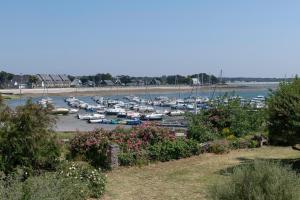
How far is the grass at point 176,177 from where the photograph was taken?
1170 cm

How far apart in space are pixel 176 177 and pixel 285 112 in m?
3.56

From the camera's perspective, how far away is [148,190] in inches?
476

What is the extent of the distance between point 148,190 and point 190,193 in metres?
1.01

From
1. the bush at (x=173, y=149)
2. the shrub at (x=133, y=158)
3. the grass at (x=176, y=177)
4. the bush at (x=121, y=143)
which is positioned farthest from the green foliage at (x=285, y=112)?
the shrub at (x=133, y=158)

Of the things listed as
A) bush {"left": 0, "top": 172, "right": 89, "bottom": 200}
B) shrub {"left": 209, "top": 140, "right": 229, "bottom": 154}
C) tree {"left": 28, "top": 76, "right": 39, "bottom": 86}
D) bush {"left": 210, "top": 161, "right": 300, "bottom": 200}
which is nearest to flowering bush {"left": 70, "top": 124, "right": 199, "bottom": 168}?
shrub {"left": 209, "top": 140, "right": 229, "bottom": 154}

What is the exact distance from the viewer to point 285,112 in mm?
14375

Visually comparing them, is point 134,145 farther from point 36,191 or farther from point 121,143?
point 36,191

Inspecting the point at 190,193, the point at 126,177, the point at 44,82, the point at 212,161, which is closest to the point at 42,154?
the point at 126,177

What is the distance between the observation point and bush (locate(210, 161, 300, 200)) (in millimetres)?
7125

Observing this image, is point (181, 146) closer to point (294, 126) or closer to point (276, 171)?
point (294, 126)

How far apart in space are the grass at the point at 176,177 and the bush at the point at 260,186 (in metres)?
2.21

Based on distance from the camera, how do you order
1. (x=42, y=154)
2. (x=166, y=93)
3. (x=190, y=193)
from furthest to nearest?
1. (x=166, y=93)
2. (x=42, y=154)
3. (x=190, y=193)

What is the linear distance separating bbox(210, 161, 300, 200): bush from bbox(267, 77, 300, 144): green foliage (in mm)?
6634

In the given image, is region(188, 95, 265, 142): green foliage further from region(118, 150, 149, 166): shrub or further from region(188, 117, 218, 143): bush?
region(118, 150, 149, 166): shrub
